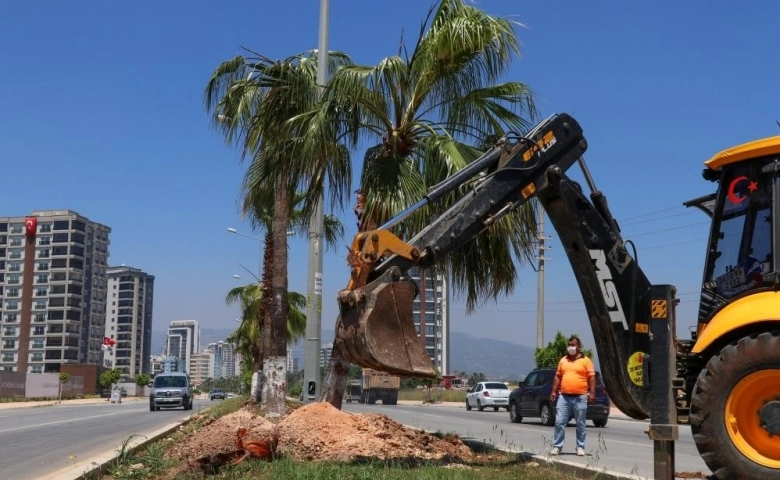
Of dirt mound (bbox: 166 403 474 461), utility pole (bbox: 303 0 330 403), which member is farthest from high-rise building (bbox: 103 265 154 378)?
dirt mound (bbox: 166 403 474 461)

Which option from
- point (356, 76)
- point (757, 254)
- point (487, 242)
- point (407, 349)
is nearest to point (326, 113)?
point (356, 76)

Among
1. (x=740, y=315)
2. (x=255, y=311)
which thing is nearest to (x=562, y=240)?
(x=740, y=315)

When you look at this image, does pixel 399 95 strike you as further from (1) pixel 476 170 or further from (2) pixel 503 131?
(1) pixel 476 170

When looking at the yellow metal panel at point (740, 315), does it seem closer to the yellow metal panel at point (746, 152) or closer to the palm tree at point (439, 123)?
the yellow metal panel at point (746, 152)

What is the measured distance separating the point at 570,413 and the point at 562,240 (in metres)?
4.80

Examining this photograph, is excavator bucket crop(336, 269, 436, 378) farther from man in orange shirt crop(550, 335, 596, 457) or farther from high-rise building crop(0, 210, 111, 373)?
high-rise building crop(0, 210, 111, 373)

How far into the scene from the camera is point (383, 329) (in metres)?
7.55

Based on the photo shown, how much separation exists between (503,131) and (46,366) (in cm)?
13196

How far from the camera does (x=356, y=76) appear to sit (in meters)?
12.0

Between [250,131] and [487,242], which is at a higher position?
[250,131]

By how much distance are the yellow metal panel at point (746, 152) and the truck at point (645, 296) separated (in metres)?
0.01

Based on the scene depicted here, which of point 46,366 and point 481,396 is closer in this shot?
point 481,396

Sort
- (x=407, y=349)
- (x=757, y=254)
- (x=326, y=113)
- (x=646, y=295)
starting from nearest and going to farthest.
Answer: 1. (x=757, y=254)
2. (x=407, y=349)
3. (x=646, y=295)
4. (x=326, y=113)

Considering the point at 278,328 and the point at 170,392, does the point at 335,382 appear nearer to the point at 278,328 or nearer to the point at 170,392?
the point at 278,328
